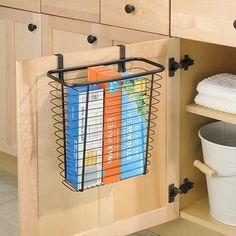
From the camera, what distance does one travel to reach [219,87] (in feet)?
7.76

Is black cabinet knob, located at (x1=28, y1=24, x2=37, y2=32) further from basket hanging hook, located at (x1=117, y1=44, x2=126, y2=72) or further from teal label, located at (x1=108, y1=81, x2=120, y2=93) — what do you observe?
teal label, located at (x1=108, y1=81, x2=120, y2=93)

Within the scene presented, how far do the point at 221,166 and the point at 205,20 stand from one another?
513mm

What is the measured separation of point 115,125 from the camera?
6.89ft

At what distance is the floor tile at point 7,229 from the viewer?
2848 millimetres

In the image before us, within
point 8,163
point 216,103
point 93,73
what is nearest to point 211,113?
point 216,103

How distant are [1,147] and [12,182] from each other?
0.19 m

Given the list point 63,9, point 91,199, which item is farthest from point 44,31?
point 91,199

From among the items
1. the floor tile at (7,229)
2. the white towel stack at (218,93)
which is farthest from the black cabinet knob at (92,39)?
the floor tile at (7,229)

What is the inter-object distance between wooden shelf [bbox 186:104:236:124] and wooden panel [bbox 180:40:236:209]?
0.11 feet

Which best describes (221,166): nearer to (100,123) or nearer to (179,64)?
(179,64)

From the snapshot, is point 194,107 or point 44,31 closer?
point 194,107

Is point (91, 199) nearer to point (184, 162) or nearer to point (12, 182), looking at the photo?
point (184, 162)

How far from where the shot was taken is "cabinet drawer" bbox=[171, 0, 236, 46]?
217cm

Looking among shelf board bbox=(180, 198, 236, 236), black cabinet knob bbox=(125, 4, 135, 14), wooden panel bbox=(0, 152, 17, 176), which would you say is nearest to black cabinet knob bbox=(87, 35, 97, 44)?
black cabinet knob bbox=(125, 4, 135, 14)
